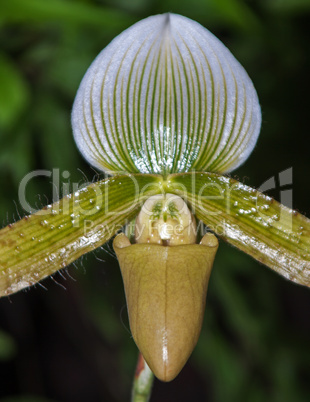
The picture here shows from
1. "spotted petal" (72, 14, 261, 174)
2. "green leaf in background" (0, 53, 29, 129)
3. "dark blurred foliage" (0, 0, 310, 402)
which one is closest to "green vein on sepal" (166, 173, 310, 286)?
"spotted petal" (72, 14, 261, 174)


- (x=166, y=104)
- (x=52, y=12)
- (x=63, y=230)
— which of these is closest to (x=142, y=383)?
(x=63, y=230)

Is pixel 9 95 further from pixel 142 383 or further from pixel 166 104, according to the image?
pixel 142 383

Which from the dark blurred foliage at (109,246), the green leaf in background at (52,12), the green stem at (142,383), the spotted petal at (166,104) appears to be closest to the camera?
the spotted petal at (166,104)

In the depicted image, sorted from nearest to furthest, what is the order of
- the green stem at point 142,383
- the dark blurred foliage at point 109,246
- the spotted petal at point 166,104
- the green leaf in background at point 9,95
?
the spotted petal at point 166,104 → the green stem at point 142,383 → the green leaf in background at point 9,95 → the dark blurred foliage at point 109,246

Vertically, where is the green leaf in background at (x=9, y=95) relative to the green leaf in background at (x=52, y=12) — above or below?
below

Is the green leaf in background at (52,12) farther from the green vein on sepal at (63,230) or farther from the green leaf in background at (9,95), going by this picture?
the green vein on sepal at (63,230)

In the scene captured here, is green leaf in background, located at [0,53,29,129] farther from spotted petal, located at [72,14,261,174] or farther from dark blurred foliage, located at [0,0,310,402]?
spotted petal, located at [72,14,261,174]

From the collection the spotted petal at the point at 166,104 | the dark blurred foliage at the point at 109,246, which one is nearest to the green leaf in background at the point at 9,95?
the dark blurred foliage at the point at 109,246

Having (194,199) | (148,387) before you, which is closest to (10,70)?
(194,199)
